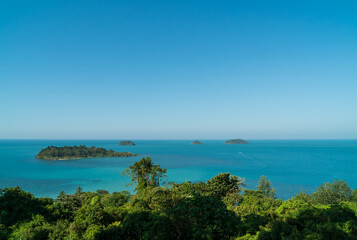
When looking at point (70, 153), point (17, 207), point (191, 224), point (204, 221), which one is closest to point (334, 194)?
point (204, 221)

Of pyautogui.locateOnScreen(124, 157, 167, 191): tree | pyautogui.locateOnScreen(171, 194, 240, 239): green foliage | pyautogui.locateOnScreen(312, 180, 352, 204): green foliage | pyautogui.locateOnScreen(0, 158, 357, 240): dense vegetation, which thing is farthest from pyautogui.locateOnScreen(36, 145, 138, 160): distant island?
pyautogui.locateOnScreen(171, 194, 240, 239): green foliage

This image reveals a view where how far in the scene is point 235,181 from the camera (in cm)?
2333

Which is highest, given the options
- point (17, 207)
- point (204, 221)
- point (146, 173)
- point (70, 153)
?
point (204, 221)

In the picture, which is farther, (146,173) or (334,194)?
(334,194)

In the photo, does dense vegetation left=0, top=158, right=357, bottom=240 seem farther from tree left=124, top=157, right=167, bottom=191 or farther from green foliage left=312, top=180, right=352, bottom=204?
green foliage left=312, top=180, right=352, bottom=204

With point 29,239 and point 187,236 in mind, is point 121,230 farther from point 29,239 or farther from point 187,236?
point 29,239

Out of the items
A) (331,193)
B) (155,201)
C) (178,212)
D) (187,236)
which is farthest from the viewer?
(331,193)

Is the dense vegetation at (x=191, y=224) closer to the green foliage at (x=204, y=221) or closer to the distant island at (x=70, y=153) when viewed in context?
the green foliage at (x=204, y=221)

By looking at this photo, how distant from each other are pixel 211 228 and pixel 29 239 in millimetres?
7090

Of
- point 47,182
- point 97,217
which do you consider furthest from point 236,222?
point 47,182

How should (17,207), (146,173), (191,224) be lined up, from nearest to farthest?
(191,224), (17,207), (146,173)

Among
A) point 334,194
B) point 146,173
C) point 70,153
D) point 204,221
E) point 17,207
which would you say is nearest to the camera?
point 204,221

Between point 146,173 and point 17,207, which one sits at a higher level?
point 17,207

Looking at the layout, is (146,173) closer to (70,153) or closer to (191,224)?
(191,224)
